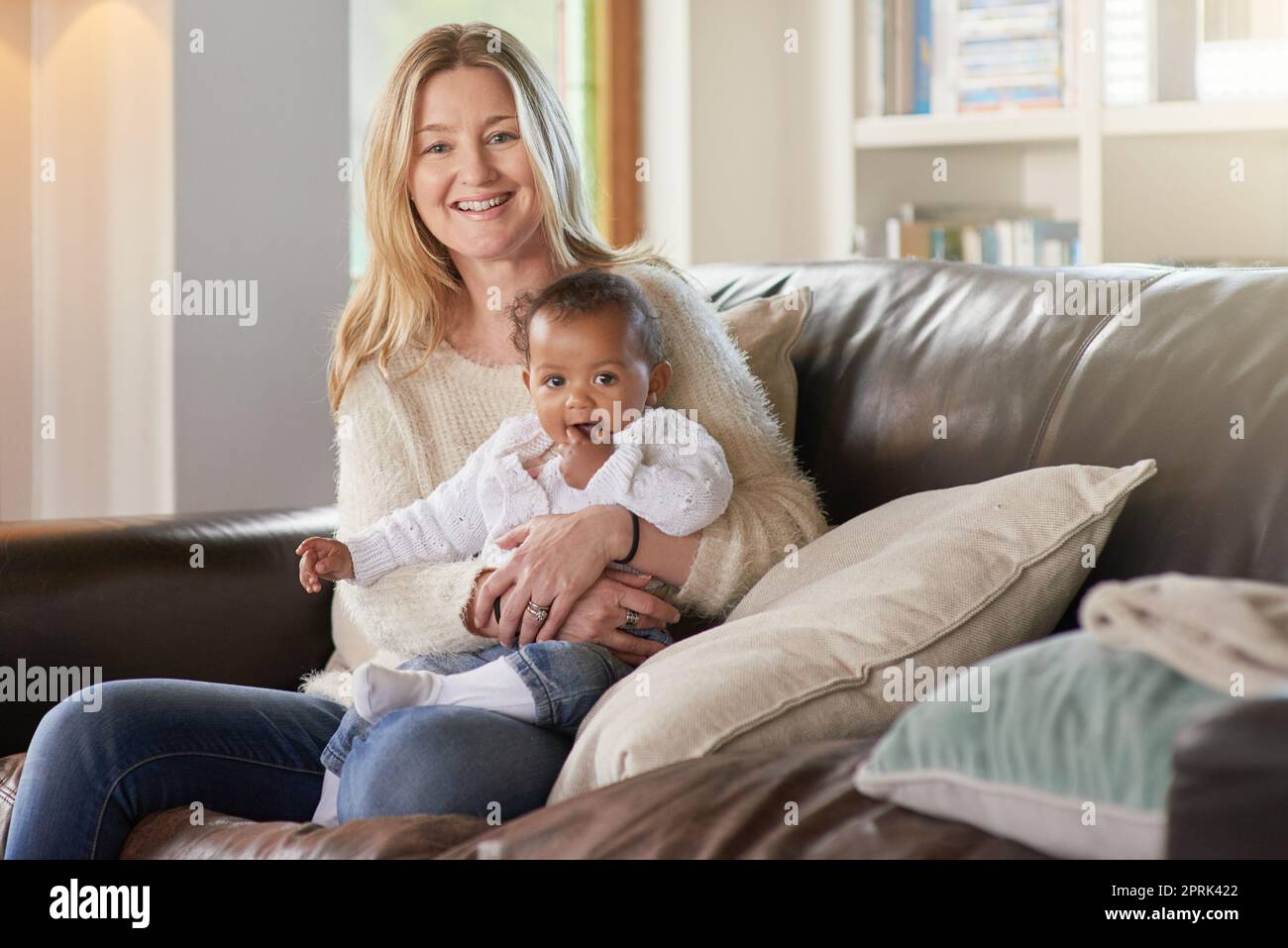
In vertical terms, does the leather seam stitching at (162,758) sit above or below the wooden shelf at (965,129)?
below

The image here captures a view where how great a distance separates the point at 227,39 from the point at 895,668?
209cm

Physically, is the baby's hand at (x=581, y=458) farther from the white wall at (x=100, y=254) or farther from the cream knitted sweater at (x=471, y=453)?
the white wall at (x=100, y=254)

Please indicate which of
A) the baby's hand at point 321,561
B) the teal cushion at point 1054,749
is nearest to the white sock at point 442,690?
the baby's hand at point 321,561

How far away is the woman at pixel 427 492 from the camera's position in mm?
1468

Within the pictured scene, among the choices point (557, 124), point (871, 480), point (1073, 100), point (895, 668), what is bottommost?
point (895, 668)

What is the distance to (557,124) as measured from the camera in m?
1.96

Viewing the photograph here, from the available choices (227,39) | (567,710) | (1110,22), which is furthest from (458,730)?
(1110,22)

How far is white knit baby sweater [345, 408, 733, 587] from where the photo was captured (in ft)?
5.39

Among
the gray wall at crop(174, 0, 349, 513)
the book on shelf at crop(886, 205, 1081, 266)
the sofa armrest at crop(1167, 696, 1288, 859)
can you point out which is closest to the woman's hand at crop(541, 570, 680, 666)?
the sofa armrest at crop(1167, 696, 1288, 859)

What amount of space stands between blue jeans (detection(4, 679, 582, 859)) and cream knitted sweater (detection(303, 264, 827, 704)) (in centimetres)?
16

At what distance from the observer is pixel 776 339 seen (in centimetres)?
195

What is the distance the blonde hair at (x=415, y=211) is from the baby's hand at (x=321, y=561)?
308 millimetres

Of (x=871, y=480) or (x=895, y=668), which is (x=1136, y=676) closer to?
(x=895, y=668)
